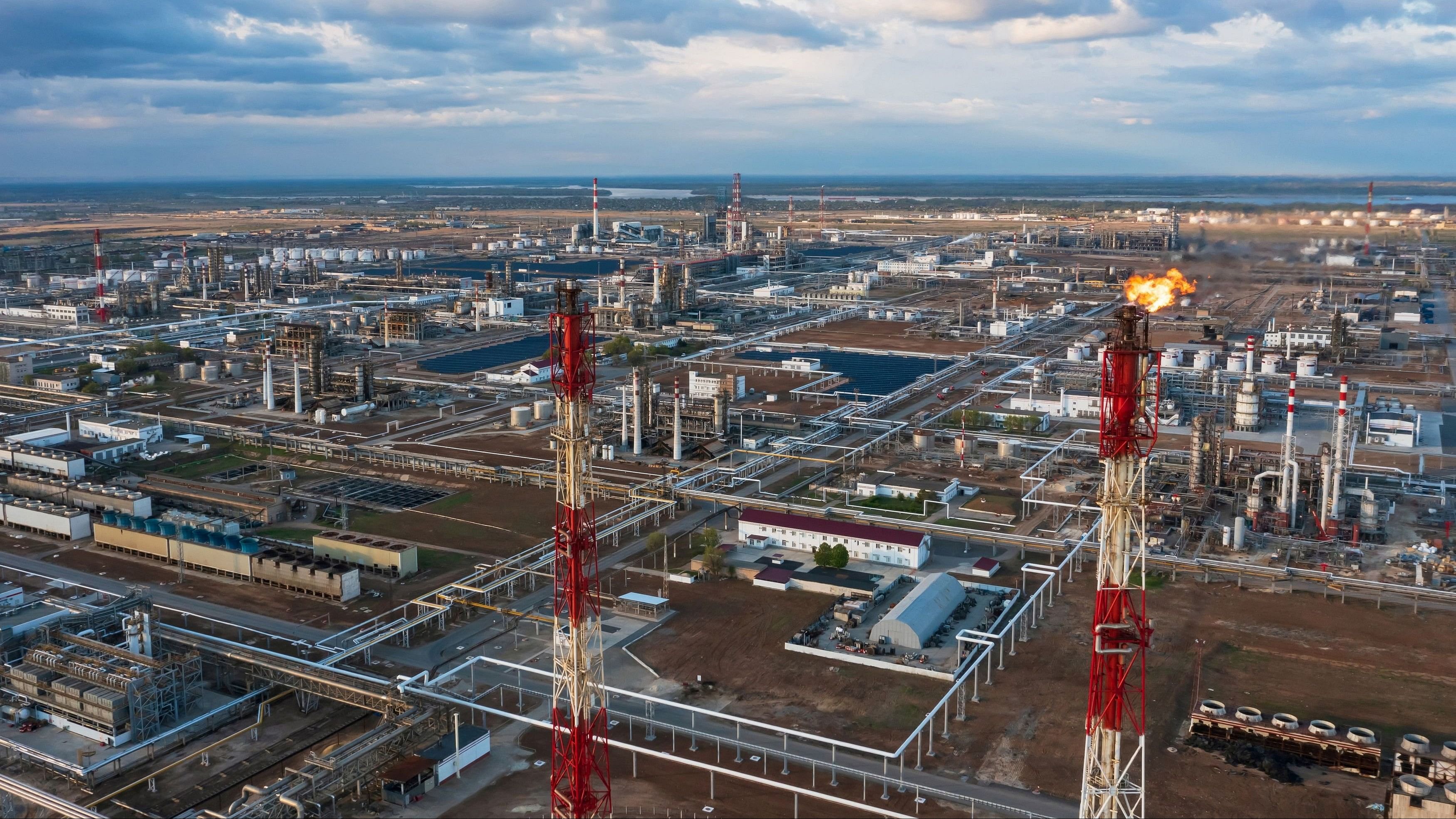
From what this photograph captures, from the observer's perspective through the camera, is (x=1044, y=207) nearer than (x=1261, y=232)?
No

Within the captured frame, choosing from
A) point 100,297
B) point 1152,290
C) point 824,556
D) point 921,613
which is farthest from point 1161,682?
point 100,297

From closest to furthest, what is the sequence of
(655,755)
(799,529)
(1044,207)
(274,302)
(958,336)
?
1. (655,755)
2. (799,529)
3. (958,336)
4. (274,302)
5. (1044,207)

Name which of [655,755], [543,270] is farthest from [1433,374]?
[543,270]

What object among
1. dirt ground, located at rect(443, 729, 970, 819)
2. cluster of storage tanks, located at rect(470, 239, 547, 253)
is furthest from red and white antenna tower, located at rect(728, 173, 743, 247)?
dirt ground, located at rect(443, 729, 970, 819)

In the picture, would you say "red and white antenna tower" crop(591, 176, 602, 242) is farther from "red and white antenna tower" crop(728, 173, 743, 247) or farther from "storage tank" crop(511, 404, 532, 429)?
"storage tank" crop(511, 404, 532, 429)

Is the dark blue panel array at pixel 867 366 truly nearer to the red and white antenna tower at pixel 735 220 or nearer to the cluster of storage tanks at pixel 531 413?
the cluster of storage tanks at pixel 531 413

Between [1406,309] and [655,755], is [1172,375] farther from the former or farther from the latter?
[655,755]

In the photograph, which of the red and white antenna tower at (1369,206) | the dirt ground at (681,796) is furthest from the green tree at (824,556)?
the red and white antenna tower at (1369,206)
